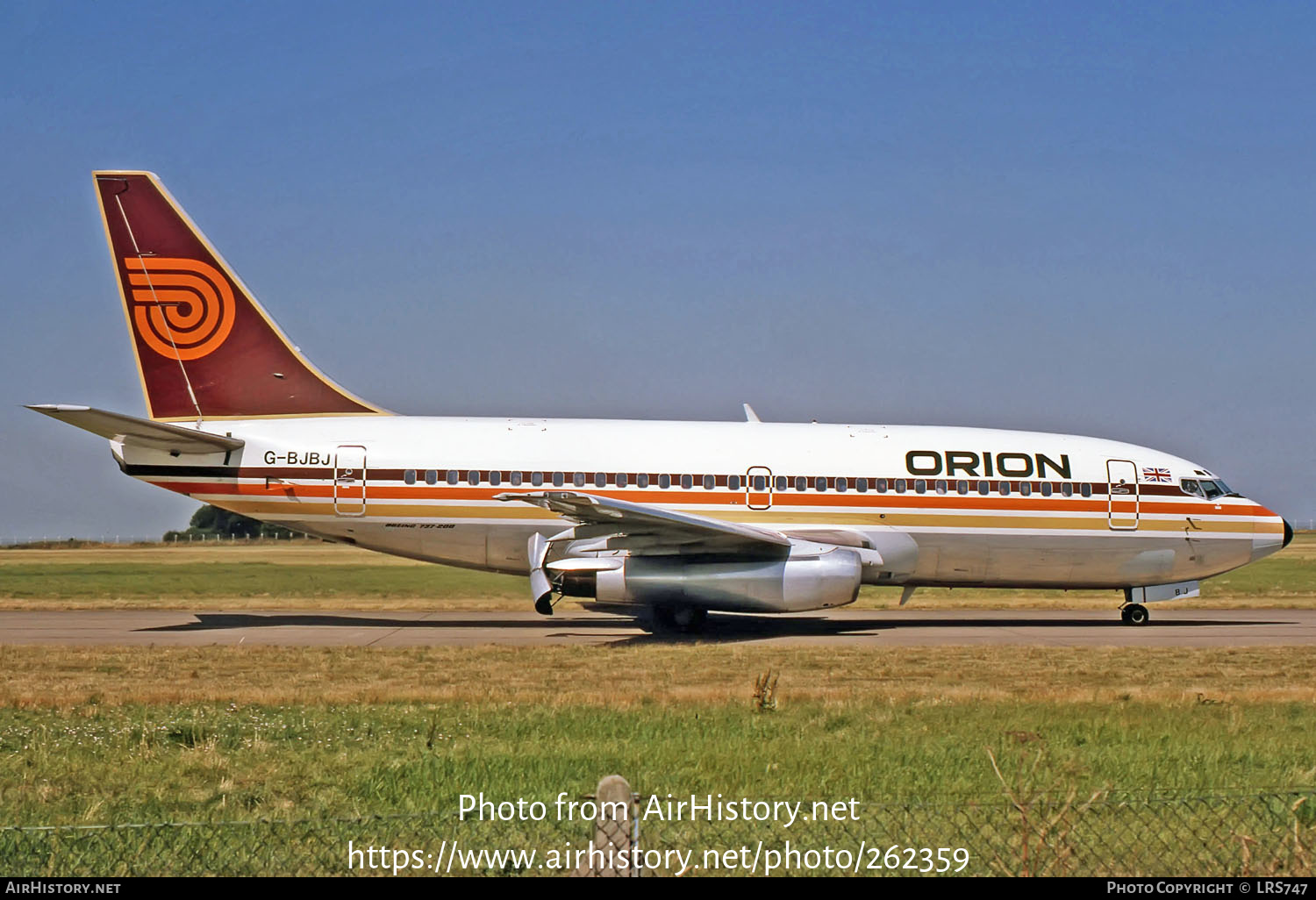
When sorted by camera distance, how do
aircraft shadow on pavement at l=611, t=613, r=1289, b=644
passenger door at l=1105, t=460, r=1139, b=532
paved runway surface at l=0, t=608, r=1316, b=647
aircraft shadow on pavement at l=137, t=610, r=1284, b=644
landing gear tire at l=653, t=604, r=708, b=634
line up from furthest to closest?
1. passenger door at l=1105, t=460, r=1139, b=532
2. landing gear tire at l=653, t=604, r=708, b=634
3. aircraft shadow on pavement at l=137, t=610, r=1284, b=644
4. aircraft shadow on pavement at l=611, t=613, r=1289, b=644
5. paved runway surface at l=0, t=608, r=1316, b=647

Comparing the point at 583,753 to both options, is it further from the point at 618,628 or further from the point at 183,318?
the point at 183,318

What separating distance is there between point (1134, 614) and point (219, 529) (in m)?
103

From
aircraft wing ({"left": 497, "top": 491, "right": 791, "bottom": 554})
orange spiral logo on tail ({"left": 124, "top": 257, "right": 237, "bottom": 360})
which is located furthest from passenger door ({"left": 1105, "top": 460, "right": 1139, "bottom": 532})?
orange spiral logo on tail ({"left": 124, "top": 257, "right": 237, "bottom": 360})

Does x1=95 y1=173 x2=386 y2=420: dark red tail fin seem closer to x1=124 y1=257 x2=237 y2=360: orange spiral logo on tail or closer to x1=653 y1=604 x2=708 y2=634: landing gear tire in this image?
x1=124 y1=257 x2=237 y2=360: orange spiral logo on tail

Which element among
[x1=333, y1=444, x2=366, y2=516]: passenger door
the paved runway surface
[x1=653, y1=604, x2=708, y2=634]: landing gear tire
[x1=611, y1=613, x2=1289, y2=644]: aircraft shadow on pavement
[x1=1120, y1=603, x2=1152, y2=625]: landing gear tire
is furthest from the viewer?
[x1=1120, y1=603, x2=1152, y2=625]: landing gear tire

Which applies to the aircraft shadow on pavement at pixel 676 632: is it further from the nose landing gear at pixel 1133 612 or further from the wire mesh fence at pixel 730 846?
the wire mesh fence at pixel 730 846

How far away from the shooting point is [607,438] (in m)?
23.3

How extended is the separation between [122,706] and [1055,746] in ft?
31.0

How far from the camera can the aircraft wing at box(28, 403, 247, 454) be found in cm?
1997

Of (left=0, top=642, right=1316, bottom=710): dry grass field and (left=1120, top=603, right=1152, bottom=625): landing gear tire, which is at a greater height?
(left=1120, top=603, right=1152, bottom=625): landing gear tire

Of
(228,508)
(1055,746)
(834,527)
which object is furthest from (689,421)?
(1055,746)

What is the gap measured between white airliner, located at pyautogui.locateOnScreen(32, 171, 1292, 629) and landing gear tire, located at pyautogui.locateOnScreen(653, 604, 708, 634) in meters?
0.05

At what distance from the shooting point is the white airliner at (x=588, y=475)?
73.7 feet
